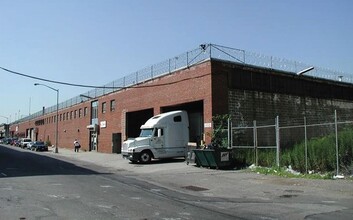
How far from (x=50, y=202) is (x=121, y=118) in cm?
3195

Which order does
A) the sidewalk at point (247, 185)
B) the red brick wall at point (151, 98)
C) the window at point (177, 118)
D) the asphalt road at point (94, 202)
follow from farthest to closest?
the window at point (177, 118)
the red brick wall at point (151, 98)
the sidewalk at point (247, 185)
the asphalt road at point (94, 202)

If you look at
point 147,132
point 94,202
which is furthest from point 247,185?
point 147,132

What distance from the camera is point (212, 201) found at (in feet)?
41.7

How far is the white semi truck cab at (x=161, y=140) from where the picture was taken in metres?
29.7

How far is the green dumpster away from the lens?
2306 centimetres

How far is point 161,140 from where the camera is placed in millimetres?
29859

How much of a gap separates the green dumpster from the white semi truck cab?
6.25 metres

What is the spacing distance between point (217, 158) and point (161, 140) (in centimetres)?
759

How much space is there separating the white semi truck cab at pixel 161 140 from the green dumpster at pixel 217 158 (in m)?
6.25

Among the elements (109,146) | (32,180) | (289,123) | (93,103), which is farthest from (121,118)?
(32,180)

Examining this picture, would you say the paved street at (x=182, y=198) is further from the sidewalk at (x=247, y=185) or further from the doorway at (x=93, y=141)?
the doorway at (x=93, y=141)

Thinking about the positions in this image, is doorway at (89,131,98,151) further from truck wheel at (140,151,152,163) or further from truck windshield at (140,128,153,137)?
truck wheel at (140,151,152,163)

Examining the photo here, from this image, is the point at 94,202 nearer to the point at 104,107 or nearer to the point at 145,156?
the point at 145,156

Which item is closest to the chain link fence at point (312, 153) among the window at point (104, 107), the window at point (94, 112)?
the window at point (104, 107)
